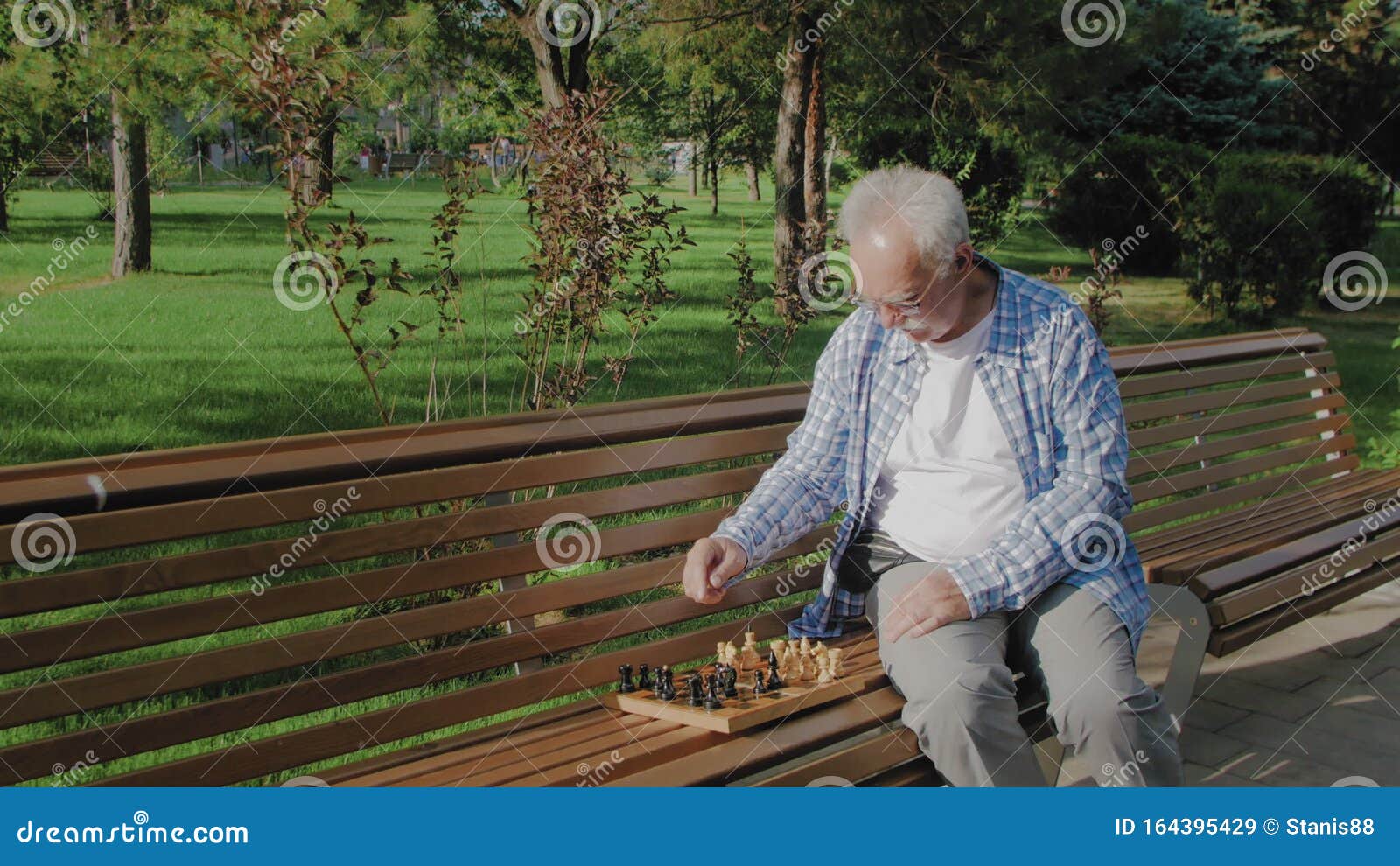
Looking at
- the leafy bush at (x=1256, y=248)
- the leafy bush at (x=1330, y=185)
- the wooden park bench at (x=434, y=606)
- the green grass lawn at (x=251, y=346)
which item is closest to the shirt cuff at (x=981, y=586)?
the wooden park bench at (x=434, y=606)

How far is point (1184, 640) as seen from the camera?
3.60 meters

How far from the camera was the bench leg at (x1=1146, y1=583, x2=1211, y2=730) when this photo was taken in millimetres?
3557

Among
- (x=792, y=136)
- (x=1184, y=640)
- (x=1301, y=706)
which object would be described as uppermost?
(x=792, y=136)

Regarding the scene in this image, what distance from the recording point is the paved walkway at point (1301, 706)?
3.83 m

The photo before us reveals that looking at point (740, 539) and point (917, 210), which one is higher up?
point (917, 210)

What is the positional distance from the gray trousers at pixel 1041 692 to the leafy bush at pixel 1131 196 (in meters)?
14.1

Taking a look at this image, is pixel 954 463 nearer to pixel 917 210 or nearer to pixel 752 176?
pixel 917 210

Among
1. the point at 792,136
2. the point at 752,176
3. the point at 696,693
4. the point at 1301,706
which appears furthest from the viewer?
the point at 752,176

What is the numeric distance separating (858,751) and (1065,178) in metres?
16.3

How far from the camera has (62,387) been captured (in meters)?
8.05

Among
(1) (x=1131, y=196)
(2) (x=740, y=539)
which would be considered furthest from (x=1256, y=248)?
(2) (x=740, y=539)

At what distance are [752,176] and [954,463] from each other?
30.6 meters

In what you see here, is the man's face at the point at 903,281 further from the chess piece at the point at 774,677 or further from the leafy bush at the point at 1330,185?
the leafy bush at the point at 1330,185

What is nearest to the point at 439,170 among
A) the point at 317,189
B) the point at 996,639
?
the point at 317,189
